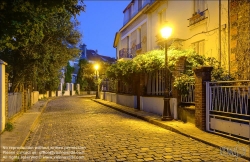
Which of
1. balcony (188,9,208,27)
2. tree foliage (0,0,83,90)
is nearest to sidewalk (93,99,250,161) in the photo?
tree foliage (0,0,83,90)

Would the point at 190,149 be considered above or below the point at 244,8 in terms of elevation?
below

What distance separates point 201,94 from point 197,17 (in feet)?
23.5

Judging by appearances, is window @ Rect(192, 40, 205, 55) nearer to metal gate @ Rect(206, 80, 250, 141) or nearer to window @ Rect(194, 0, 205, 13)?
window @ Rect(194, 0, 205, 13)

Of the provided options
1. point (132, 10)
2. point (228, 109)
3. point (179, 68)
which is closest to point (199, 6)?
point (179, 68)

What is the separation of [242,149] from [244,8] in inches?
280

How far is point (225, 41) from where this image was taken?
12445 millimetres

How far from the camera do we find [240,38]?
1138cm

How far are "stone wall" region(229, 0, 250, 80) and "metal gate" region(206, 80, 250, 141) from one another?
3.27 metres

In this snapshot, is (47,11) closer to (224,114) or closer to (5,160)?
(5,160)

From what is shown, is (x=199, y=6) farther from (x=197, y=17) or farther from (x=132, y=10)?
(x=132, y=10)

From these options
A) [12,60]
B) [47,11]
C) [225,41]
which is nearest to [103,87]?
[12,60]

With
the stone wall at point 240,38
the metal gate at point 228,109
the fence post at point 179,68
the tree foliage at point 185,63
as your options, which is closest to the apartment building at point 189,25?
the stone wall at point 240,38

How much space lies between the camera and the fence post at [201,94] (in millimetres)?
8719

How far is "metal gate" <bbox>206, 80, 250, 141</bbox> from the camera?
705 centimetres
